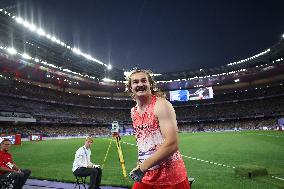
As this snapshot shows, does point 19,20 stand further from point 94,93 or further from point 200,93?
point 200,93

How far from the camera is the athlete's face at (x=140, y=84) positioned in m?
2.86

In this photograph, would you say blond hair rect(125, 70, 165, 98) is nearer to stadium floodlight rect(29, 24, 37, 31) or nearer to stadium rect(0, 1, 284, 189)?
stadium rect(0, 1, 284, 189)

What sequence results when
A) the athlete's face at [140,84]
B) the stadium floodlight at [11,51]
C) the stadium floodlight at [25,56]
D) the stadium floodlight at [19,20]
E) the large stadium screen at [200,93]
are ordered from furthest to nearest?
the large stadium screen at [200,93] → the stadium floodlight at [25,56] → the stadium floodlight at [11,51] → the stadium floodlight at [19,20] → the athlete's face at [140,84]

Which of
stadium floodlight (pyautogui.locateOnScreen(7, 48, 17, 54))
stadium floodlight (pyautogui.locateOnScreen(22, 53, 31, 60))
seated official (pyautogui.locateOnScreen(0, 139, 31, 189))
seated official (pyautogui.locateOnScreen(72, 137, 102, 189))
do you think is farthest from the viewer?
stadium floodlight (pyautogui.locateOnScreen(22, 53, 31, 60))

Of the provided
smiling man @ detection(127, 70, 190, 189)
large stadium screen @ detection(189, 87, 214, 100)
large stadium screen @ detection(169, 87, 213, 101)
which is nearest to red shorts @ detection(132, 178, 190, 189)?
smiling man @ detection(127, 70, 190, 189)

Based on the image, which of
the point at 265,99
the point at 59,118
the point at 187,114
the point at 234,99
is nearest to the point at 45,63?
the point at 59,118

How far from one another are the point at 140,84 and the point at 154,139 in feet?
1.91

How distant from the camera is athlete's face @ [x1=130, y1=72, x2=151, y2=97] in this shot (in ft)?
9.38

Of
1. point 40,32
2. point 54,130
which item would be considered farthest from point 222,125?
point 40,32

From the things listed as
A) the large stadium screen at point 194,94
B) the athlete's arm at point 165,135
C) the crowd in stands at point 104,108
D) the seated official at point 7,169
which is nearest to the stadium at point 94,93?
the large stadium screen at point 194,94

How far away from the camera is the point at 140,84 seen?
2.86 meters

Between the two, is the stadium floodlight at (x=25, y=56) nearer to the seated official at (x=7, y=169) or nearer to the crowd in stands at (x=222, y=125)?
the crowd in stands at (x=222, y=125)

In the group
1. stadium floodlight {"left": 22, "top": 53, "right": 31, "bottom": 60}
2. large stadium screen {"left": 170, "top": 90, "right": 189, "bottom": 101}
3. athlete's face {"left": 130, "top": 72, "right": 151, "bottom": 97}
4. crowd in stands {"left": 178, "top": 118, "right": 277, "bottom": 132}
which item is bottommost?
crowd in stands {"left": 178, "top": 118, "right": 277, "bottom": 132}

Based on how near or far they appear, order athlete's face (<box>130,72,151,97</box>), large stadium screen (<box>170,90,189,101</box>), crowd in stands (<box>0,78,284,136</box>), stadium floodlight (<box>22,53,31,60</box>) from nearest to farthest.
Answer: athlete's face (<box>130,72,151,97</box>) → stadium floodlight (<box>22,53,31,60</box>) → crowd in stands (<box>0,78,284,136</box>) → large stadium screen (<box>170,90,189,101</box>)
